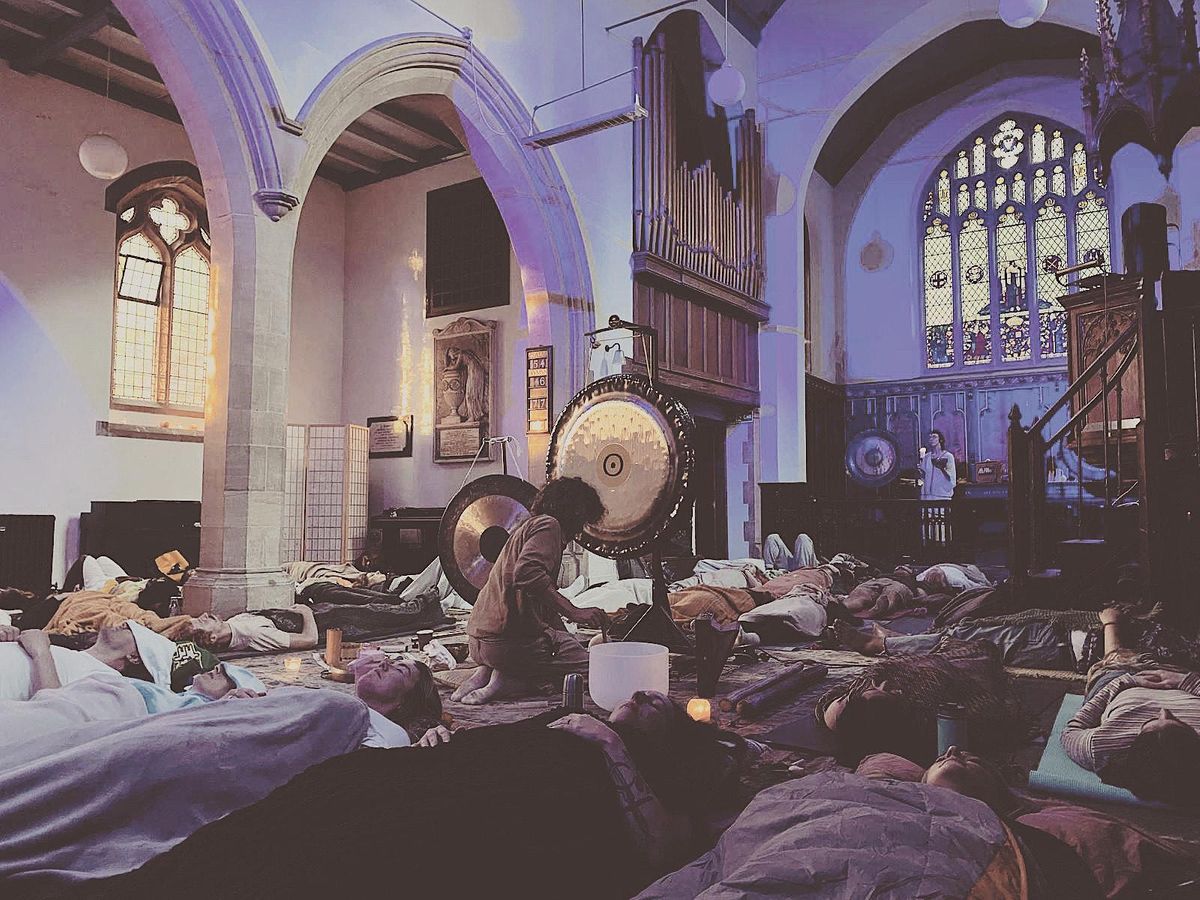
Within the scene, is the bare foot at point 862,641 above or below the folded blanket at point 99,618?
below

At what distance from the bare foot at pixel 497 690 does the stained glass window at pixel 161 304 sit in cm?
674

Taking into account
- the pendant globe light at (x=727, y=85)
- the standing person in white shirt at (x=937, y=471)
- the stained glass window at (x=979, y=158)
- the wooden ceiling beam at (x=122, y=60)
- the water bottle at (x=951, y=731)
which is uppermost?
the stained glass window at (x=979, y=158)

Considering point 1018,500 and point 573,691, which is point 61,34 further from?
point 1018,500

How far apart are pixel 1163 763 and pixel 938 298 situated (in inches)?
504

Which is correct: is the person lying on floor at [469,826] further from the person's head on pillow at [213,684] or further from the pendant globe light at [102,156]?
the pendant globe light at [102,156]

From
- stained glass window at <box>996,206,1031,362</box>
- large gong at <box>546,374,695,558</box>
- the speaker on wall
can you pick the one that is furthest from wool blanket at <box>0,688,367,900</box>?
stained glass window at <box>996,206,1031,362</box>

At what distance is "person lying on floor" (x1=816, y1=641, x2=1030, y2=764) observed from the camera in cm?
279

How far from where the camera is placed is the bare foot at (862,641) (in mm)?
4930

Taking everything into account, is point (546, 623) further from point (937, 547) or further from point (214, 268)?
point (937, 547)

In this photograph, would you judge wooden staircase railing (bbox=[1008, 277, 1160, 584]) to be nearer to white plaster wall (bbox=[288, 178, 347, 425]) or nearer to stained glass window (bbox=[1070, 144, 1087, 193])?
stained glass window (bbox=[1070, 144, 1087, 193])

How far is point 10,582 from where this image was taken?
765 cm

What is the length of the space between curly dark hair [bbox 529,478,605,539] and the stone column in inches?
95.2

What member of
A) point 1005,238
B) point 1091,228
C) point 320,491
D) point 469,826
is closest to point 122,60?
point 320,491

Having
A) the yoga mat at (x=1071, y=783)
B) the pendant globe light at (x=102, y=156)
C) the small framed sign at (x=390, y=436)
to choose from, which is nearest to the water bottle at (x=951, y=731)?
the yoga mat at (x=1071, y=783)
